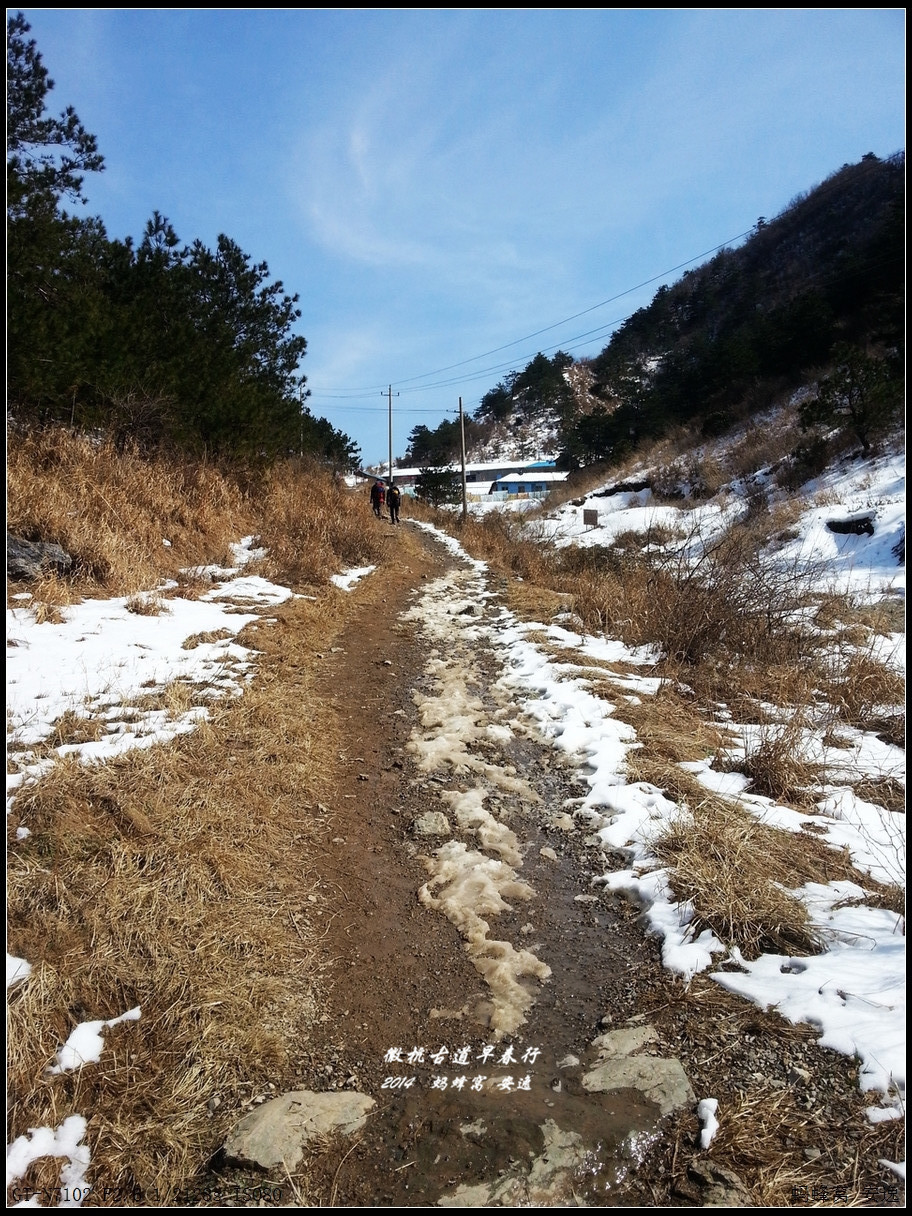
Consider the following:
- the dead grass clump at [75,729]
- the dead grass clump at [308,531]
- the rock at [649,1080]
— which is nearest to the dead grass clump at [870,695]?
the rock at [649,1080]

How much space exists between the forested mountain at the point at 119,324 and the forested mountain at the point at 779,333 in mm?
15620

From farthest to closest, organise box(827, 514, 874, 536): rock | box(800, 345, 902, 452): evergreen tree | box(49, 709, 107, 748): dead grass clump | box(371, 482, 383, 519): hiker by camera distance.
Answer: box(371, 482, 383, 519): hiker, box(800, 345, 902, 452): evergreen tree, box(827, 514, 874, 536): rock, box(49, 709, 107, 748): dead grass clump

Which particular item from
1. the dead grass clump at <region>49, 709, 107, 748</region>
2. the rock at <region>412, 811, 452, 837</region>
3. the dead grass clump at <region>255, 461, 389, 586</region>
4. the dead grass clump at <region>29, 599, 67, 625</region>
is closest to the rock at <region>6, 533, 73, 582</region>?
the dead grass clump at <region>29, 599, 67, 625</region>

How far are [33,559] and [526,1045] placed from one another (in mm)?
7071

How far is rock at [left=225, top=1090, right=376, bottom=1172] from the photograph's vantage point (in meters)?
1.98

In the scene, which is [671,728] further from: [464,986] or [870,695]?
[464,986]

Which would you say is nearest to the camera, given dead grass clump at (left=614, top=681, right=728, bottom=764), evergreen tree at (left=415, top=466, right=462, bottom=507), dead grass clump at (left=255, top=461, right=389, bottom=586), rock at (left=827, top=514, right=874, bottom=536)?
dead grass clump at (left=614, top=681, right=728, bottom=764)

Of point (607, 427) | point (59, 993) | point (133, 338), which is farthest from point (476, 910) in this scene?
point (607, 427)

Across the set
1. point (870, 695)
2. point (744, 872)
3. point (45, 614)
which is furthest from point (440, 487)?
point (744, 872)

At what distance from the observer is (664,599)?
7.90 meters

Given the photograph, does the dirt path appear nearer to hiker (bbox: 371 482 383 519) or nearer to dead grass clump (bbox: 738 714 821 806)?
dead grass clump (bbox: 738 714 821 806)

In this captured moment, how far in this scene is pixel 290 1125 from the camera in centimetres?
209

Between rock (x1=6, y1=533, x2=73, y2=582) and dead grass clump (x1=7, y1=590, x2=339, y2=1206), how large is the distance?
3905 mm

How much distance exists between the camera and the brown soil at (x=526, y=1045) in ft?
6.15
